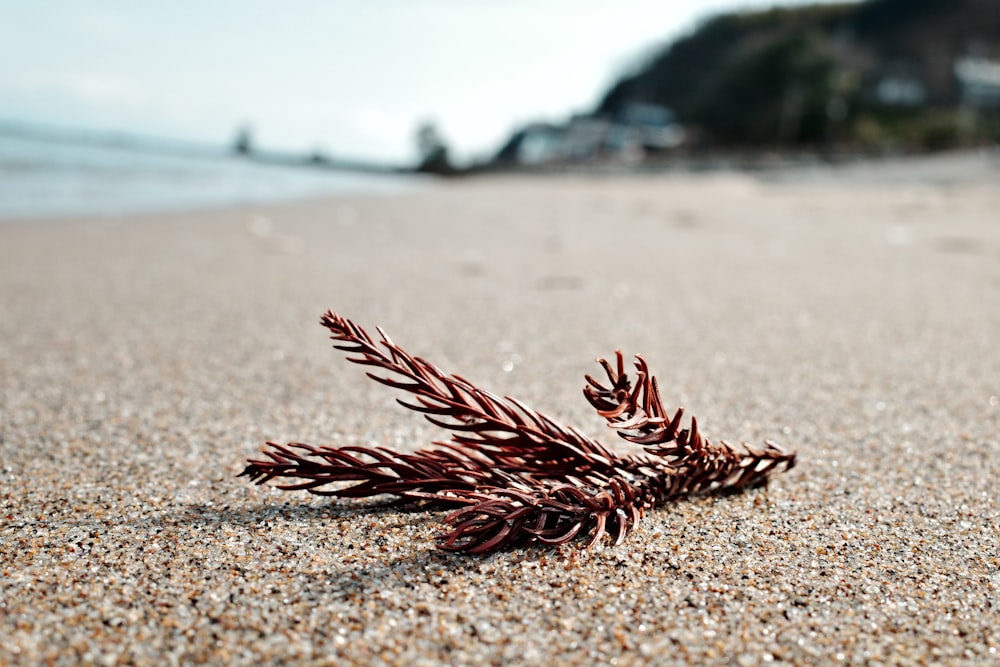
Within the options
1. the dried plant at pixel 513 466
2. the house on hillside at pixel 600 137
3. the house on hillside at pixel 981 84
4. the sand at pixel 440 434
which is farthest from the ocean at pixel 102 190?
the house on hillside at pixel 981 84

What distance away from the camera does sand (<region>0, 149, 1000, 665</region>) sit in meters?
1.08

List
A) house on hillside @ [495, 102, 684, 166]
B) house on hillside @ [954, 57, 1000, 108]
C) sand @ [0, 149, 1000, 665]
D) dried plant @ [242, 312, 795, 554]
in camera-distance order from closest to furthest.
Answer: sand @ [0, 149, 1000, 665], dried plant @ [242, 312, 795, 554], house on hillside @ [954, 57, 1000, 108], house on hillside @ [495, 102, 684, 166]

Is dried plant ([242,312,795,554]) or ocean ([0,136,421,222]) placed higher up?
ocean ([0,136,421,222])

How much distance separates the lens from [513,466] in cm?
139

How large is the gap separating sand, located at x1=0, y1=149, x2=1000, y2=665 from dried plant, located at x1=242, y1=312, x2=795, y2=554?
5cm

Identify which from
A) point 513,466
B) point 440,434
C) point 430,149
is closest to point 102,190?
point 440,434

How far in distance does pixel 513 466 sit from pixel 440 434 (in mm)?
587

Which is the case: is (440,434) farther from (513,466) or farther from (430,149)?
(430,149)

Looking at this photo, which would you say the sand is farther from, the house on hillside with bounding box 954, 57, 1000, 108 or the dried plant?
the house on hillside with bounding box 954, 57, 1000, 108

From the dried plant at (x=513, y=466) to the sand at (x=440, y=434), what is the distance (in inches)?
2.1

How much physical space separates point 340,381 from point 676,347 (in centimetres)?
130

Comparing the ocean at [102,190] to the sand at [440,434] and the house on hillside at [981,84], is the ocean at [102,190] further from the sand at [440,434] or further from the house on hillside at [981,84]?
the house on hillside at [981,84]

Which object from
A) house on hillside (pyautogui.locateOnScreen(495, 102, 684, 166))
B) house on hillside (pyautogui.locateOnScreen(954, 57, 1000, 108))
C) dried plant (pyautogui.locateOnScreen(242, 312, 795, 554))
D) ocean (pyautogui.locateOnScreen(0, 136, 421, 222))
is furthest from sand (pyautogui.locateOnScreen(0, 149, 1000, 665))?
house on hillside (pyautogui.locateOnScreen(954, 57, 1000, 108))

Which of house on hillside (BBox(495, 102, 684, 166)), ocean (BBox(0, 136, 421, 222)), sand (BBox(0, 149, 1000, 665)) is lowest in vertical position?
sand (BBox(0, 149, 1000, 665))
